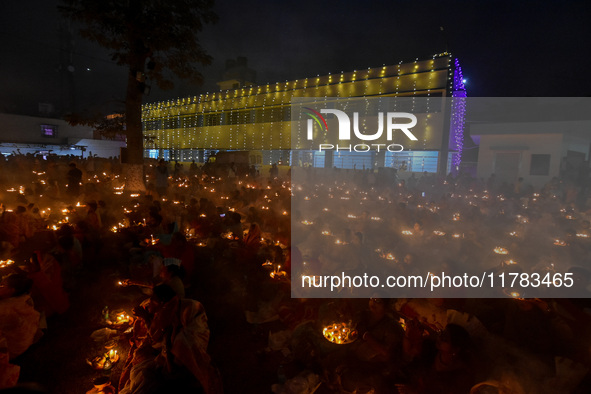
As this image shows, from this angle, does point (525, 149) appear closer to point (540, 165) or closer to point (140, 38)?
point (540, 165)

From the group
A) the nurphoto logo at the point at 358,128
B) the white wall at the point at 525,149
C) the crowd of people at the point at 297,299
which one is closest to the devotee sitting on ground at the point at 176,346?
the crowd of people at the point at 297,299

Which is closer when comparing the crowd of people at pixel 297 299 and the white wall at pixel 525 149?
the crowd of people at pixel 297 299

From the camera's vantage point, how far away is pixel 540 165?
20047 mm

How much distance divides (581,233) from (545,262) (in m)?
3.70

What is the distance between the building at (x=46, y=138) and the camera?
27969 mm

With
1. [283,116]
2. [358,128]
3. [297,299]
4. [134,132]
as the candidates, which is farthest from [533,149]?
[134,132]

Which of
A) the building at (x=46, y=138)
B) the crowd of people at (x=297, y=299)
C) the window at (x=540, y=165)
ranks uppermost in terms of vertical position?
the building at (x=46, y=138)

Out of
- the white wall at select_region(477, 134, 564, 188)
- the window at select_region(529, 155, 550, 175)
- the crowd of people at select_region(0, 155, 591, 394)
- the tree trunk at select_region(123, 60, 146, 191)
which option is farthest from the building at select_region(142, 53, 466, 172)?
the tree trunk at select_region(123, 60, 146, 191)

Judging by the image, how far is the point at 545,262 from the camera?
711 cm

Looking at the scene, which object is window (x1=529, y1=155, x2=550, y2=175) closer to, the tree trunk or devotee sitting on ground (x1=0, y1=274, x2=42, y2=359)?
the tree trunk

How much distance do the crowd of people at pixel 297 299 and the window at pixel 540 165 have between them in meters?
10.2

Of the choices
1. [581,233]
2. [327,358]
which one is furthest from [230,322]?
[581,233]

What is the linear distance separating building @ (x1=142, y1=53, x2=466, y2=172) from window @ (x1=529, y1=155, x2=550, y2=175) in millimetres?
4608

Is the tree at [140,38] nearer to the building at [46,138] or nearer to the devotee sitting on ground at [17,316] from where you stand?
the devotee sitting on ground at [17,316]
